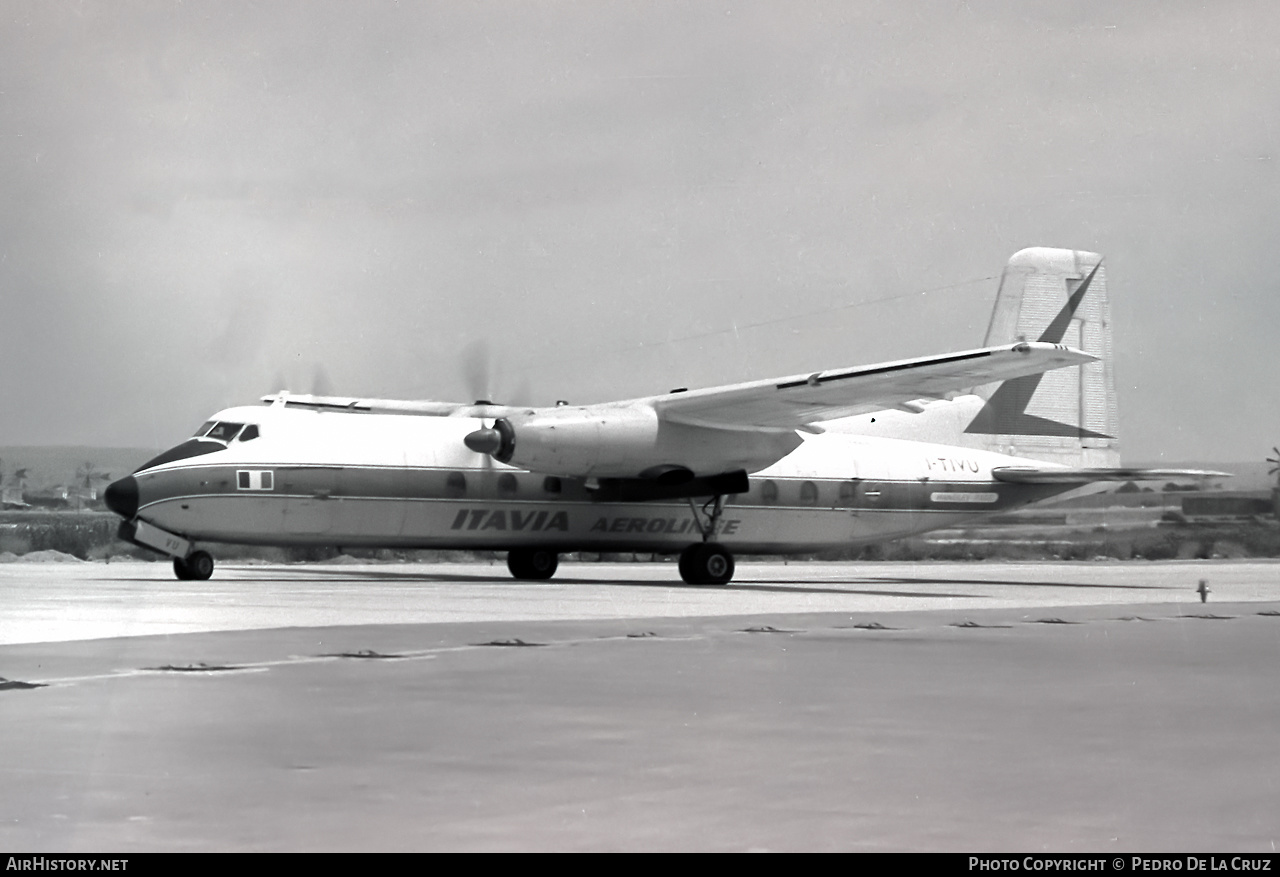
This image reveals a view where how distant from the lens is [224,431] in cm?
3036

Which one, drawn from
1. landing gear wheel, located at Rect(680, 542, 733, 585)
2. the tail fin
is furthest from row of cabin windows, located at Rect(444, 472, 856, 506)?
the tail fin

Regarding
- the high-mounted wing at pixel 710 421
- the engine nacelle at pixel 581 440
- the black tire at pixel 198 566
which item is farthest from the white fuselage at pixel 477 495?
the engine nacelle at pixel 581 440

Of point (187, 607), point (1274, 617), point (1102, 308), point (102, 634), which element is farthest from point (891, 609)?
point (1102, 308)

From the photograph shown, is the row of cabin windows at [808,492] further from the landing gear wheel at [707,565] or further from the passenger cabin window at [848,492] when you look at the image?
the landing gear wheel at [707,565]

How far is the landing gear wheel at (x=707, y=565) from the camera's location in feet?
104

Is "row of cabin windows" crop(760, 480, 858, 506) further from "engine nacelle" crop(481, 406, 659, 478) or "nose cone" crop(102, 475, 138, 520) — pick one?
"nose cone" crop(102, 475, 138, 520)

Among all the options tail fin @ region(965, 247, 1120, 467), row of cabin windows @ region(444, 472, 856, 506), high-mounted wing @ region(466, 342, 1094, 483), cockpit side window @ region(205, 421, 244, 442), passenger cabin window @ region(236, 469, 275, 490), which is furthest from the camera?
tail fin @ region(965, 247, 1120, 467)

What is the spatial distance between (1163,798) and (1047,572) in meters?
35.5

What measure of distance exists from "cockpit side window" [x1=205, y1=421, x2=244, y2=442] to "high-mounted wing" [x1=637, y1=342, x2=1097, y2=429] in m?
7.57

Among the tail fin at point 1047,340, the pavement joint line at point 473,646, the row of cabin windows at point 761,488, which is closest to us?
the pavement joint line at point 473,646

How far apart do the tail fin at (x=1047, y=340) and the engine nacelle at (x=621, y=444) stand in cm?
673

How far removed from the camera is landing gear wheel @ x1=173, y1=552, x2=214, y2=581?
2995 centimetres

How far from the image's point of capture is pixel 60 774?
773cm

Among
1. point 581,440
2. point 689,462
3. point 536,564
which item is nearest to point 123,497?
point 581,440
